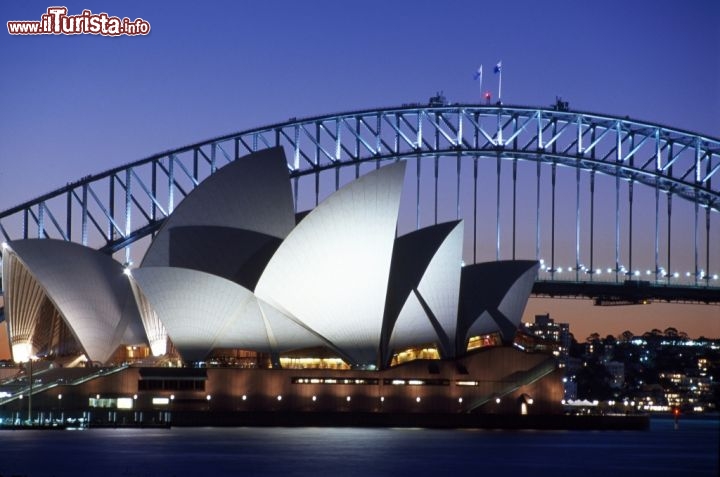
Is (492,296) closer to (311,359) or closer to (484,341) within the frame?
(484,341)

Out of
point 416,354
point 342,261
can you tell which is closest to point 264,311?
point 342,261

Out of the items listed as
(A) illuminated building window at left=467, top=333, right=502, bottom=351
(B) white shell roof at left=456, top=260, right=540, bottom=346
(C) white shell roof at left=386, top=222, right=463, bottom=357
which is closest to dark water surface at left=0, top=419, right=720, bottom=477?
(C) white shell roof at left=386, top=222, right=463, bottom=357

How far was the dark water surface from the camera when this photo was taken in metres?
47.8

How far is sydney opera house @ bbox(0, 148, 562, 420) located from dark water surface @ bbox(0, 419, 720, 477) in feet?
12.0

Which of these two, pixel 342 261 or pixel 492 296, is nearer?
pixel 342 261

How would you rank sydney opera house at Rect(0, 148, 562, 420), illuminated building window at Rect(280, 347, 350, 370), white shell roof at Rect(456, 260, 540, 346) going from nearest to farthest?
1. sydney opera house at Rect(0, 148, 562, 420)
2. illuminated building window at Rect(280, 347, 350, 370)
3. white shell roof at Rect(456, 260, 540, 346)

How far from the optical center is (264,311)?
247 feet

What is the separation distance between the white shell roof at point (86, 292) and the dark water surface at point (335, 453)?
7.69 metres

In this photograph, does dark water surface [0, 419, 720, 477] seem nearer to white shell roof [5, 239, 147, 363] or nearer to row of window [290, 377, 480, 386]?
row of window [290, 377, 480, 386]

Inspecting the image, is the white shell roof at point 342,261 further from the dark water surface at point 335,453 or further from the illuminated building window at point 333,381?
the dark water surface at point 335,453

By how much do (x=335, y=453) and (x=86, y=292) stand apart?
1063 inches

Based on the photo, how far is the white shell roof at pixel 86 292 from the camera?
7650 centimetres

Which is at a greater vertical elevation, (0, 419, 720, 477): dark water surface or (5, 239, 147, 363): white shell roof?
(5, 239, 147, 363): white shell roof

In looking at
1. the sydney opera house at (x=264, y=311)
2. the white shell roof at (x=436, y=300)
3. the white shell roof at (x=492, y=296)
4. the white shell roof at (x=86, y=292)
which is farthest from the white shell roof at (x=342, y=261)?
the white shell roof at (x=86, y=292)
